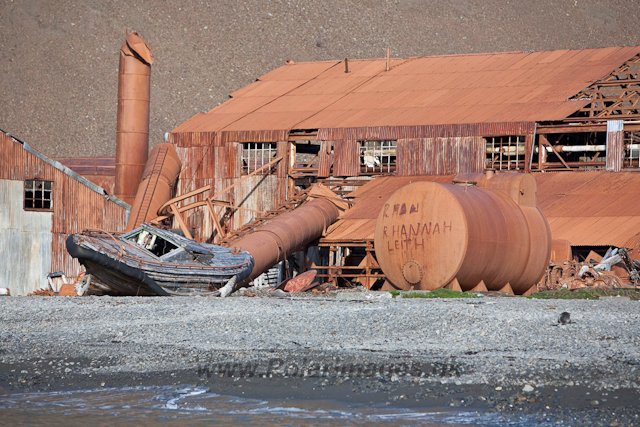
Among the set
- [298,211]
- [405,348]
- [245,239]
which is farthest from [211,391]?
[298,211]

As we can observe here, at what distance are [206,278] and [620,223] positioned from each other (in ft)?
43.5

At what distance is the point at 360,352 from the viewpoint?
13.1 m

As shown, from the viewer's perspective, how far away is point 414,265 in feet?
74.6

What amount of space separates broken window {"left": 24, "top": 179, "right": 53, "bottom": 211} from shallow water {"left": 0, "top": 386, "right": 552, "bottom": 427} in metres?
22.3

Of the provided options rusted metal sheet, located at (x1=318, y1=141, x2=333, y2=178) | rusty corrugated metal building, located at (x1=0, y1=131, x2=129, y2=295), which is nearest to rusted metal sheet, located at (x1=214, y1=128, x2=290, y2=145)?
rusted metal sheet, located at (x1=318, y1=141, x2=333, y2=178)

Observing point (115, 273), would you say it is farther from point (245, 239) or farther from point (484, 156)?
point (484, 156)

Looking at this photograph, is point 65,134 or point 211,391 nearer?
point 211,391

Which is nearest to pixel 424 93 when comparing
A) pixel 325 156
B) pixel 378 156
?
pixel 378 156

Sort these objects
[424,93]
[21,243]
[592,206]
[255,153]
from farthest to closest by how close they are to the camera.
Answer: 1. [424,93]
2. [255,153]
3. [21,243]
4. [592,206]

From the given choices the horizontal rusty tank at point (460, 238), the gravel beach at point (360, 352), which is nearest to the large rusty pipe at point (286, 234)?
the horizontal rusty tank at point (460, 238)

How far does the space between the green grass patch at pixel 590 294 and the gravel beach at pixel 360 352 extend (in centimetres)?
360

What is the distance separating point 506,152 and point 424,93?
462 cm

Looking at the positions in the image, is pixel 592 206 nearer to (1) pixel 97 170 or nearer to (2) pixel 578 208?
(2) pixel 578 208

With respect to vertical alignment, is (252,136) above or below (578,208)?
above
